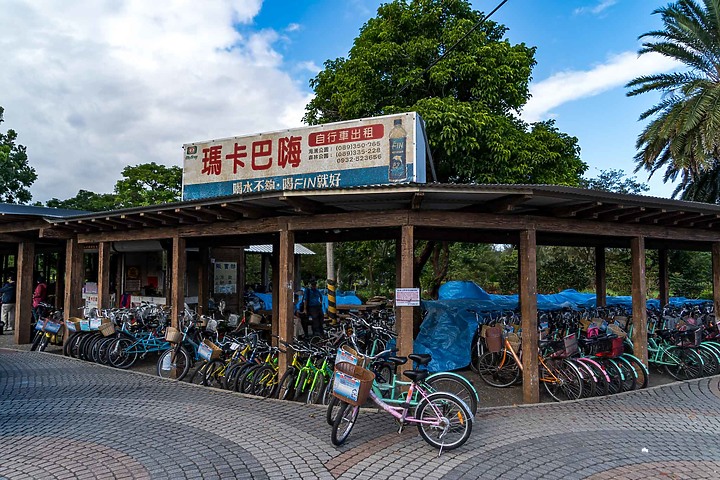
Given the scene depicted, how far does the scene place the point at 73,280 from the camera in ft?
34.3

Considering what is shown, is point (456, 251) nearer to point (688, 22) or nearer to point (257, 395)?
point (688, 22)

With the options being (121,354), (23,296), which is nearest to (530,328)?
(121,354)

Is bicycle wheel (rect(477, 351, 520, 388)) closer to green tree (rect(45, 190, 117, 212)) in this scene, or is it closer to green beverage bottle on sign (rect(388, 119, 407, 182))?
green beverage bottle on sign (rect(388, 119, 407, 182))

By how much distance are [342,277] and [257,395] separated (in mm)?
19862

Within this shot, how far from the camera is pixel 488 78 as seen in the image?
462 inches

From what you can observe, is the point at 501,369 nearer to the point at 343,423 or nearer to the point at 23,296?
the point at 343,423

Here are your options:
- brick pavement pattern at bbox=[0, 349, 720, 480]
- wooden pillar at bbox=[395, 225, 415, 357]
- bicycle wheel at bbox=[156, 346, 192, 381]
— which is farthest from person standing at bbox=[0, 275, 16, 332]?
wooden pillar at bbox=[395, 225, 415, 357]

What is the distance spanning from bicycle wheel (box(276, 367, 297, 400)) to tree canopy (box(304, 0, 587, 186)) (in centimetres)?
707

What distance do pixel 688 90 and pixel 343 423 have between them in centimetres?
1600

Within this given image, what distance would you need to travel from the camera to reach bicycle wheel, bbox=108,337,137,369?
28.7ft

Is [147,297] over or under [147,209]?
under

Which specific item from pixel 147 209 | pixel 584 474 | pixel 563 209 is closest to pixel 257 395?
pixel 147 209

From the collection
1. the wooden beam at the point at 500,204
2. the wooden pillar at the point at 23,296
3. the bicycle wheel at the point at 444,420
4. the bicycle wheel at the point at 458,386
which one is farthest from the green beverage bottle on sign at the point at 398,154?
the wooden pillar at the point at 23,296

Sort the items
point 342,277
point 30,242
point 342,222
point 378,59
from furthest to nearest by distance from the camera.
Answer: point 342,277, point 378,59, point 30,242, point 342,222
